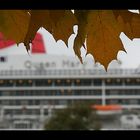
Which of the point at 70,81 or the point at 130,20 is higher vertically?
the point at 130,20

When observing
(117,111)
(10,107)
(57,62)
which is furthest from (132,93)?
(10,107)

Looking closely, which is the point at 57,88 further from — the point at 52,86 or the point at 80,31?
the point at 80,31

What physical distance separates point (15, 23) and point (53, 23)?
3cm

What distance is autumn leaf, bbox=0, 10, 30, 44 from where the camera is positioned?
0.29 metres

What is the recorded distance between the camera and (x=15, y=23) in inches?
11.6

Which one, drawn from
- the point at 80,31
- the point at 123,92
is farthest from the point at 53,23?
the point at 123,92

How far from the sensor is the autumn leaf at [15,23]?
29 cm

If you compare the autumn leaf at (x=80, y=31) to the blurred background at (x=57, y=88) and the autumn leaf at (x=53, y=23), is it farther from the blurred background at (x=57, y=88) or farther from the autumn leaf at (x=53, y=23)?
the blurred background at (x=57, y=88)

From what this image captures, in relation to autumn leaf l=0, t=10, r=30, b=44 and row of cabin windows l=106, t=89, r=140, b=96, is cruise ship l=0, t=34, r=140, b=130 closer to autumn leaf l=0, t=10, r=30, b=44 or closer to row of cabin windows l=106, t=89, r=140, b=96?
row of cabin windows l=106, t=89, r=140, b=96
